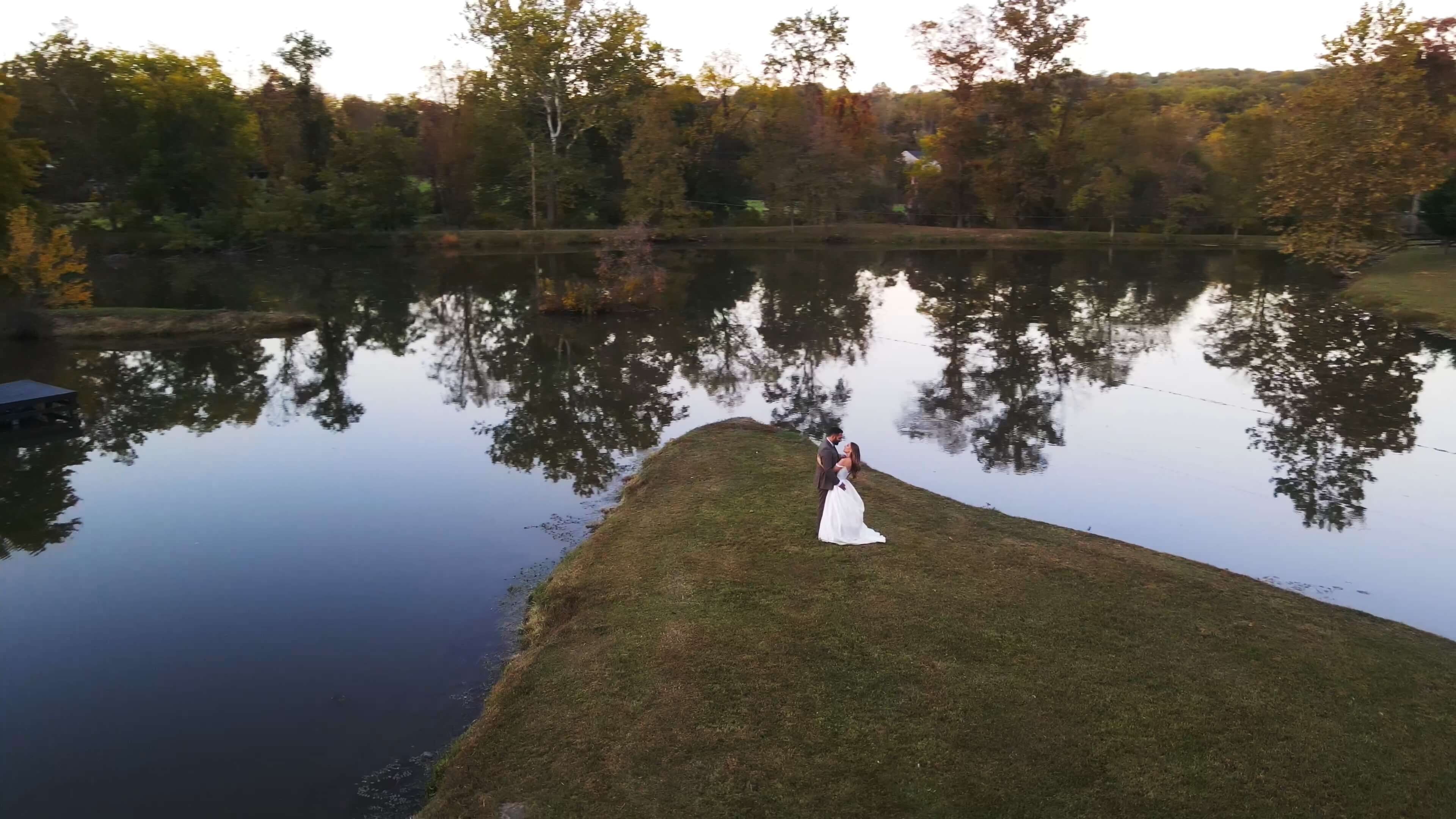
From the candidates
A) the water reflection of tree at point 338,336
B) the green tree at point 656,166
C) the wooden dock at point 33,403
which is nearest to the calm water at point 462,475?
the water reflection of tree at point 338,336

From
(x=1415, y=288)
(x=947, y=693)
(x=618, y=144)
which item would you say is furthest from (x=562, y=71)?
(x=947, y=693)

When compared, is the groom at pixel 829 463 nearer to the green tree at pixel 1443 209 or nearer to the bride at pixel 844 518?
the bride at pixel 844 518

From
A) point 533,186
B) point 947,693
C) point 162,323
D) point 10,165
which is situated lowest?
point 947,693

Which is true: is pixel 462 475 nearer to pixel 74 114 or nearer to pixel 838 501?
pixel 838 501

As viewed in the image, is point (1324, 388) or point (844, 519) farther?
point (1324, 388)

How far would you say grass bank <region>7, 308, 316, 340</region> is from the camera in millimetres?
29875

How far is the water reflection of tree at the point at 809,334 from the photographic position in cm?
2209

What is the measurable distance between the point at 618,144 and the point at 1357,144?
45201 mm

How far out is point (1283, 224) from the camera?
61.4 metres

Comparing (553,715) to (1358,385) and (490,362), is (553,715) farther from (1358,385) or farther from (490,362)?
(1358,385)

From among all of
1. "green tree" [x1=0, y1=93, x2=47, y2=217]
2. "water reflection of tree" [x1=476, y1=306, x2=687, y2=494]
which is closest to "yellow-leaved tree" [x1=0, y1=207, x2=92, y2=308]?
"green tree" [x1=0, y1=93, x2=47, y2=217]

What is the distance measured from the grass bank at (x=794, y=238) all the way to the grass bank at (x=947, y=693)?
51.6 metres

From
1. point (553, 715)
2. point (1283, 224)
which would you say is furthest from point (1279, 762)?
point (1283, 224)

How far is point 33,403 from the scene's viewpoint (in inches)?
789
